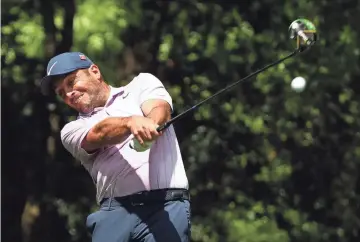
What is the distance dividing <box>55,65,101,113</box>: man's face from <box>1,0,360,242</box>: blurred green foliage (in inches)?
270

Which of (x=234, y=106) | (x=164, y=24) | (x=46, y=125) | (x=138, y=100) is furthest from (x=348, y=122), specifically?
(x=138, y=100)

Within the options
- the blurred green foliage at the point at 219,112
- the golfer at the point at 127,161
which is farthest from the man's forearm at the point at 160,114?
the blurred green foliage at the point at 219,112

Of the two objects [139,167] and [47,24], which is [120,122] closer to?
[139,167]

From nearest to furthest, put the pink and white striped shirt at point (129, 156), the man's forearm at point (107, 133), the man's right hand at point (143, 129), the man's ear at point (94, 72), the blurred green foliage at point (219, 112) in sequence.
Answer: the man's right hand at point (143, 129)
the man's forearm at point (107, 133)
the pink and white striped shirt at point (129, 156)
the man's ear at point (94, 72)
the blurred green foliage at point (219, 112)

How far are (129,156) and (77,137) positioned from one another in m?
0.26

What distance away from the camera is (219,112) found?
12258 millimetres

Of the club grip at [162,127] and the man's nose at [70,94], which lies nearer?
the club grip at [162,127]

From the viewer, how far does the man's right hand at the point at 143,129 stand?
15.0ft

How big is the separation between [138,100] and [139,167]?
1.03ft

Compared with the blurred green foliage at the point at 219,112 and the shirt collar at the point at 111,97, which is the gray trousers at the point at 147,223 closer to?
→ the shirt collar at the point at 111,97

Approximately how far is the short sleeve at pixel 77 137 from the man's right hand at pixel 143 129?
0.37 metres

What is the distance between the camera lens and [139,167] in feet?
16.1

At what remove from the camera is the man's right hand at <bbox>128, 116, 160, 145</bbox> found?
4.58m

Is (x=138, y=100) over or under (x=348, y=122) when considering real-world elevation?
over
